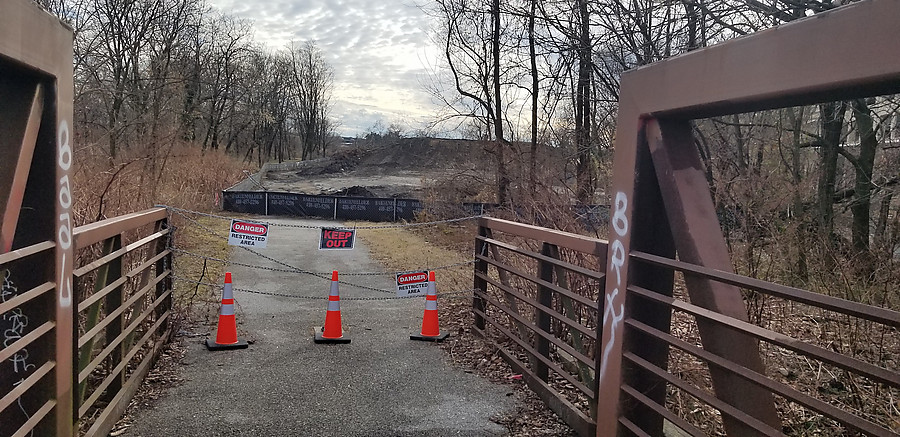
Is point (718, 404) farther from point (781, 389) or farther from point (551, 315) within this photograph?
point (551, 315)

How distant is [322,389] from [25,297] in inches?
108

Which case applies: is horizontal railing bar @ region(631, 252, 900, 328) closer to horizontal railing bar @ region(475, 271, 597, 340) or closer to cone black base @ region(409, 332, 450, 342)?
horizontal railing bar @ region(475, 271, 597, 340)

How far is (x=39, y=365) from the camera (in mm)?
2994

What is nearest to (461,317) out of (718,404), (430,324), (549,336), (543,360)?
(430,324)

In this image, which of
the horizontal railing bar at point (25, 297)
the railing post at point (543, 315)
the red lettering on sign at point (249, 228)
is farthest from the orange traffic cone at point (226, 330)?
the horizontal railing bar at point (25, 297)

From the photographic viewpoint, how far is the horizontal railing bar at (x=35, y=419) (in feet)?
8.90

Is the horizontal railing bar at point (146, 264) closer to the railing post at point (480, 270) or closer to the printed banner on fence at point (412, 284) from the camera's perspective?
the printed banner on fence at point (412, 284)

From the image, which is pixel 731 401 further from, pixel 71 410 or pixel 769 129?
pixel 769 129

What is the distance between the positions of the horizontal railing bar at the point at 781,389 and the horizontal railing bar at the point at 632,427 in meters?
0.52

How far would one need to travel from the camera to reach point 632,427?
335cm

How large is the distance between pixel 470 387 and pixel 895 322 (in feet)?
12.5

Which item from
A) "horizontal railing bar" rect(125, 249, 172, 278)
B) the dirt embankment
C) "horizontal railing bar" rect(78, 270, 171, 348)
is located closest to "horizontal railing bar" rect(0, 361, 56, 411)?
"horizontal railing bar" rect(78, 270, 171, 348)

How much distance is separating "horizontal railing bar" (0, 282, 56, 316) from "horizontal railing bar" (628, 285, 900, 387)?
9.32 ft

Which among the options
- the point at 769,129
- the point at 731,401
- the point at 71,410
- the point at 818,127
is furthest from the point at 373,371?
the point at 818,127
